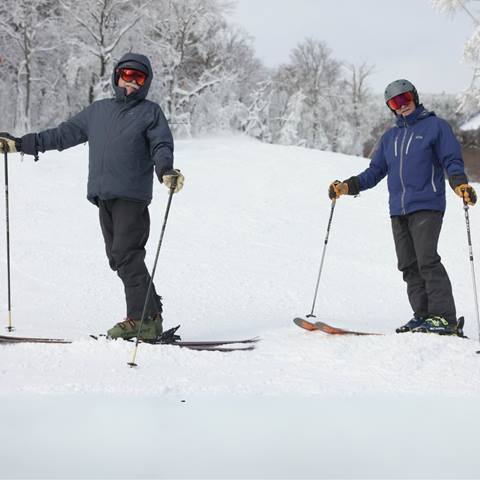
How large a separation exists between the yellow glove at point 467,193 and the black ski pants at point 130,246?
2391 mm

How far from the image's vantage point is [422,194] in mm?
4668

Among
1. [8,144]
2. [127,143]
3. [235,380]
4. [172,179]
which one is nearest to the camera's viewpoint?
[235,380]

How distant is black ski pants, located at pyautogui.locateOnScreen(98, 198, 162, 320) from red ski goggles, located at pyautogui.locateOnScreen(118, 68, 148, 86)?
0.89 m

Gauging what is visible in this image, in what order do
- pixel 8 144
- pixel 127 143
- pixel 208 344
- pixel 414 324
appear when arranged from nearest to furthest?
pixel 127 143, pixel 208 344, pixel 8 144, pixel 414 324

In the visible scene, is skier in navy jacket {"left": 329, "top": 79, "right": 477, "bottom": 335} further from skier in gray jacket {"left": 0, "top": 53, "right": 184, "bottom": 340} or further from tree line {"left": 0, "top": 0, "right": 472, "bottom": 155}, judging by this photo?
tree line {"left": 0, "top": 0, "right": 472, "bottom": 155}

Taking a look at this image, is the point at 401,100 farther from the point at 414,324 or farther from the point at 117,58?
the point at 117,58

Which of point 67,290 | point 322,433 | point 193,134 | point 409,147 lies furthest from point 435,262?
point 193,134

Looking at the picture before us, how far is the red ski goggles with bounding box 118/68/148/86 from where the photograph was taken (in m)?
4.41

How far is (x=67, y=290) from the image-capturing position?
6992mm

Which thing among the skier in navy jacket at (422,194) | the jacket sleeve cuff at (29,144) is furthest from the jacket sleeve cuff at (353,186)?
the jacket sleeve cuff at (29,144)

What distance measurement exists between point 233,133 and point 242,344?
27141 mm

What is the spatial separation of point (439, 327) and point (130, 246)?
2414mm

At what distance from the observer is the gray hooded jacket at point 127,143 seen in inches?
172

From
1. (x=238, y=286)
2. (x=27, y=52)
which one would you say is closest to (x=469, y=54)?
(x=238, y=286)
